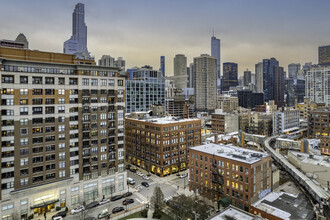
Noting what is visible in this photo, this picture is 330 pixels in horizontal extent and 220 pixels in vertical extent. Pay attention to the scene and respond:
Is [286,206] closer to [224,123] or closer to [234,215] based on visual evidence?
[234,215]

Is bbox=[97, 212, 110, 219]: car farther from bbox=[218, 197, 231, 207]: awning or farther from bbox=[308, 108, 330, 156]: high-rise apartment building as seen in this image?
bbox=[308, 108, 330, 156]: high-rise apartment building

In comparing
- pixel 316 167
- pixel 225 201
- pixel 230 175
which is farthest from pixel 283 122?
pixel 225 201

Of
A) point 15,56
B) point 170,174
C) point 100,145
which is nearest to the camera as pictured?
point 15,56

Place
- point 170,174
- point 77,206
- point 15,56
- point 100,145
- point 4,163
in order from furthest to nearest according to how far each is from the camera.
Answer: point 170,174 < point 100,145 < point 77,206 < point 15,56 < point 4,163

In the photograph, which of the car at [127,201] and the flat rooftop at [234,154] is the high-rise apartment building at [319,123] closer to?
the flat rooftop at [234,154]

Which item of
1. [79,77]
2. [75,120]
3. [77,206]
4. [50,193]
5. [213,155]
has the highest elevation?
[79,77]

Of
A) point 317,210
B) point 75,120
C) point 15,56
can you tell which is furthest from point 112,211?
point 317,210

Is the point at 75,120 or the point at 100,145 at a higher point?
the point at 75,120

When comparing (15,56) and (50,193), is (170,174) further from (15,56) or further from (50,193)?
(15,56)
